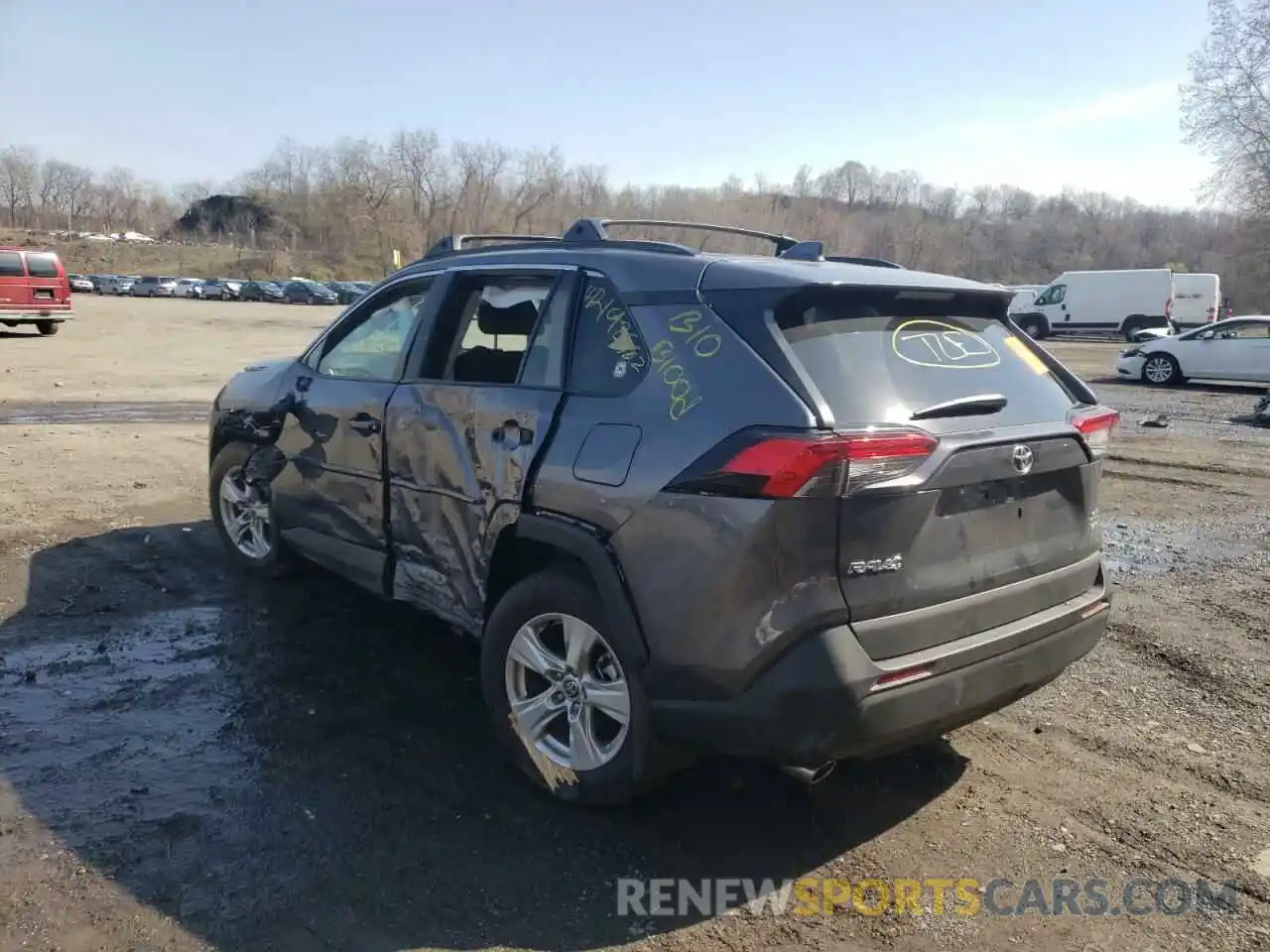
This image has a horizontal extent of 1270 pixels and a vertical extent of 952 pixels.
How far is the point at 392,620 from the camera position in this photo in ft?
16.6

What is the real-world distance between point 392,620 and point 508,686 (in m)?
1.81

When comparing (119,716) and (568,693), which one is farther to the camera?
(119,716)

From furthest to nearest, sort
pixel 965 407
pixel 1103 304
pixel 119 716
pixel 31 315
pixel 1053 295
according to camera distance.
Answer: pixel 1053 295 < pixel 1103 304 < pixel 31 315 < pixel 119 716 < pixel 965 407

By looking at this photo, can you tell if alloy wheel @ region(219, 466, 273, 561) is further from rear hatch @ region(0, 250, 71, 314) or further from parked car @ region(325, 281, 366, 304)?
parked car @ region(325, 281, 366, 304)

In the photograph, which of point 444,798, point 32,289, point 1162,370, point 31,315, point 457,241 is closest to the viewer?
point 444,798

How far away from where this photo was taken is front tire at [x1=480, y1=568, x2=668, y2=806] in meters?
3.03

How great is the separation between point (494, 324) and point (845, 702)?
87.9 inches

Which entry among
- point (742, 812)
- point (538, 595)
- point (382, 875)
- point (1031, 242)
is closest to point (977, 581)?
point (742, 812)

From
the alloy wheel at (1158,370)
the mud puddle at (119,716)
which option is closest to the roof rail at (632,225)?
the mud puddle at (119,716)

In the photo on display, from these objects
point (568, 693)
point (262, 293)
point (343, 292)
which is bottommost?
point (568, 693)

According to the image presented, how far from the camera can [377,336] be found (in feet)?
15.2

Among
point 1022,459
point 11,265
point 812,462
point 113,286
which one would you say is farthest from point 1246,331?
point 113,286

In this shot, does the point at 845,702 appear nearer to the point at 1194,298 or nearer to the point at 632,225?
the point at 632,225

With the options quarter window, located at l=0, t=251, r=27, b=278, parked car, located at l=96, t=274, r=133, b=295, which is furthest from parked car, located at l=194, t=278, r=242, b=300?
quarter window, located at l=0, t=251, r=27, b=278
